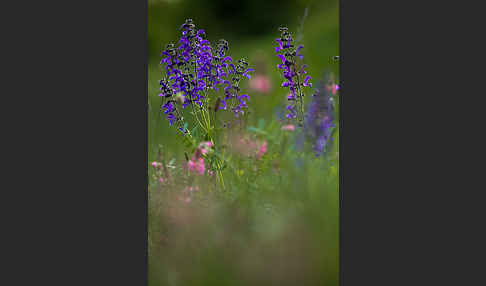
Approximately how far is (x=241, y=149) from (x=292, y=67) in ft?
2.94

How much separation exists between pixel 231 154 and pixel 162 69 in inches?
39.6

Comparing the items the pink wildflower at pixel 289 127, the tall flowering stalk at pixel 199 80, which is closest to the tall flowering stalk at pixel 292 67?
the tall flowering stalk at pixel 199 80

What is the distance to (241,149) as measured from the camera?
4.39 meters

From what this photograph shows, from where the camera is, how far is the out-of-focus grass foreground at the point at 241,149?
3223 millimetres

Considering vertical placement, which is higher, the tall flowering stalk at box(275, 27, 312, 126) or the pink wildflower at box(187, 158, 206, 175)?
the tall flowering stalk at box(275, 27, 312, 126)

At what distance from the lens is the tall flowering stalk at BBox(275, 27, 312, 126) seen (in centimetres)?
418

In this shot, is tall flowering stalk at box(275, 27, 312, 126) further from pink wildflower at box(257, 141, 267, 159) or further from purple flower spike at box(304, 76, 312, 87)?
pink wildflower at box(257, 141, 267, 159)

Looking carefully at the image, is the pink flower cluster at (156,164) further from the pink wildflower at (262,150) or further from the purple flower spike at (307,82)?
the purple flower spike at (307,82)

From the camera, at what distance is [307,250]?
3223 mm

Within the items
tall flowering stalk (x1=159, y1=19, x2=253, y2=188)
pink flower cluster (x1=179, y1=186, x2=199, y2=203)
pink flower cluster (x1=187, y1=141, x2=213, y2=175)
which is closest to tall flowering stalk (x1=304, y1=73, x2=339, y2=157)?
tall flowering stalk (x1=159, y1=19, x2=253, y2=188)

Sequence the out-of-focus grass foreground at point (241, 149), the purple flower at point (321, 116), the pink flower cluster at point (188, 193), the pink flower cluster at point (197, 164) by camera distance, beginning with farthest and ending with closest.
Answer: the purple flower at point (321, 116) → the pink flower cluster at point (197, 164) → the pink flower cluster at point (188, 193) → the out-of-focus grass foreground at point (241, 149)

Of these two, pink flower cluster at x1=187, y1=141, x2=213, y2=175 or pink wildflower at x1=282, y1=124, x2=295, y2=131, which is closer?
pink flower cluster at x1=187, y1=141, x2=213, y2=175

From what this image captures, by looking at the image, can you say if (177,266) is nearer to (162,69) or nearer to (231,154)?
(231,154)

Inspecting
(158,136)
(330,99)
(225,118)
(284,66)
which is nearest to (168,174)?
(158,136)
